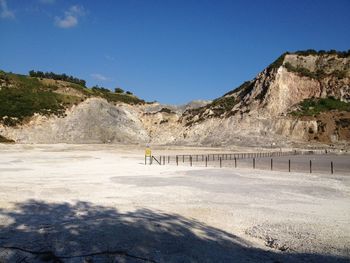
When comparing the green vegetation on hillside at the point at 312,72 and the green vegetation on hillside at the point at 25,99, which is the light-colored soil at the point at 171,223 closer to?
the green vegetation on hillside at the point at 25,99

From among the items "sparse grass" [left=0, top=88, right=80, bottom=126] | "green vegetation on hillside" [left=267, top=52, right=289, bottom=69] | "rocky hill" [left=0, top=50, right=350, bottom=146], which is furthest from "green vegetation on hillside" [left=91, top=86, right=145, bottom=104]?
"green vegetation on hillside" [left=267, top=52, right=289, bottom=69]

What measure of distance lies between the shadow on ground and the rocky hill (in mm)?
67070

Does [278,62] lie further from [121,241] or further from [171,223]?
[121,241]

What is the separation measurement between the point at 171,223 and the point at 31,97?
89031 mm

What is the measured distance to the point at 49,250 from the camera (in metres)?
7.21

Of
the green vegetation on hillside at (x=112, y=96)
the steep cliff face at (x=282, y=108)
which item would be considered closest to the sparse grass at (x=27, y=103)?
the green vegetation on hillside at (x=112, y=96)

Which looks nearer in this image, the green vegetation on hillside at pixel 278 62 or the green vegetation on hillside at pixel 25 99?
the green vegetation on hillside at pixel 25 99

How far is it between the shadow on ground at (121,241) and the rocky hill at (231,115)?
220ft

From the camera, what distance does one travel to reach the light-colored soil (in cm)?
723

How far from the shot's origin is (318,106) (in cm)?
8262

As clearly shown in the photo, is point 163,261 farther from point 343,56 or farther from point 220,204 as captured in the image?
point 343,56

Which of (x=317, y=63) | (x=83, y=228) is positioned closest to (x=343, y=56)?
(x=317, y=63)

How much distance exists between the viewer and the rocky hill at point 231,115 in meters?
77.4

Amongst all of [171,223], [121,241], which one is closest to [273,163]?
[171,223]
